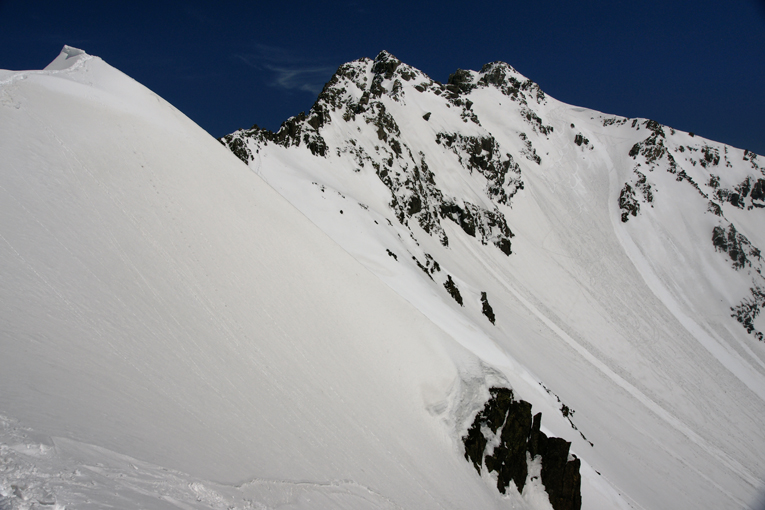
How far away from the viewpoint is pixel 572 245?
205 ft

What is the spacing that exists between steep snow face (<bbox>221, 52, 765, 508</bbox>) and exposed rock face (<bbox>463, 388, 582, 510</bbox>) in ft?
7.98

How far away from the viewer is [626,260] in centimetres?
6178

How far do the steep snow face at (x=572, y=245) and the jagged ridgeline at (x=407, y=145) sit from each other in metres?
0.29

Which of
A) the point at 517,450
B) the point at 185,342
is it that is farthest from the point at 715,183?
the point at 185,342

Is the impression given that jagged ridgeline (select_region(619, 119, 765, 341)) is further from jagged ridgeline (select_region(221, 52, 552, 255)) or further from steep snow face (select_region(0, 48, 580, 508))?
steep snow face (select_region(0, 48, 580, 508))

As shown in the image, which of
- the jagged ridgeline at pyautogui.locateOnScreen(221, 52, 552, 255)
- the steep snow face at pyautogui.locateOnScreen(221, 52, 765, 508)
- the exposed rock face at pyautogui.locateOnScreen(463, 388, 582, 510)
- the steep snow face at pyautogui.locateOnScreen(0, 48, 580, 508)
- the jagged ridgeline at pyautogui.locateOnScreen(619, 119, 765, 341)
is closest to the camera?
the steep snow face at pyautogui.locateOnScreen(0, 48, 580, 508)

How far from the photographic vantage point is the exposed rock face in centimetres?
1301

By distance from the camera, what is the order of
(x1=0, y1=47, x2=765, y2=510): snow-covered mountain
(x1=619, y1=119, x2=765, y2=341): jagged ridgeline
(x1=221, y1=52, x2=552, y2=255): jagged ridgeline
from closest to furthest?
(x1=0, y1=47, x2=765, y2=510): snow-covered mountain → (x1=221, y1=52, x2=552, y2=255): jagged ridgeline → (x1=619, y1=119, x2=765, y2=341): jagged ridgeline

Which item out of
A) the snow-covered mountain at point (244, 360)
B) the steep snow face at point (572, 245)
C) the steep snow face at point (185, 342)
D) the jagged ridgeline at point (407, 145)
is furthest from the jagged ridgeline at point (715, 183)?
the steep snow face at point (185, 342)

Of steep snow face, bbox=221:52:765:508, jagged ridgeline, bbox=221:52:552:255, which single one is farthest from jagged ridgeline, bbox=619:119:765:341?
jagged ridgeline, bbox=221:52:552:255

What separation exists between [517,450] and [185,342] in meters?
11.5

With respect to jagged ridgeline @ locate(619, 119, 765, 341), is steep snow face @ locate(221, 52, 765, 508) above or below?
below

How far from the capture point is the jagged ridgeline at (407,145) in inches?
1746

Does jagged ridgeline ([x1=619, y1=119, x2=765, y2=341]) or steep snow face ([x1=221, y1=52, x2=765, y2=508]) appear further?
jagged ridgeline ([x1=619, y1=119, x2=765, y2=341])
